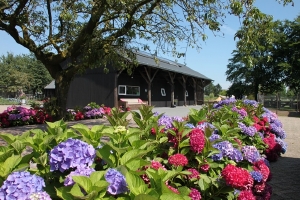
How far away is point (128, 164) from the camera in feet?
4.94

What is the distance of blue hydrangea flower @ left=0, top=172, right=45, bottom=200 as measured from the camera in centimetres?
116

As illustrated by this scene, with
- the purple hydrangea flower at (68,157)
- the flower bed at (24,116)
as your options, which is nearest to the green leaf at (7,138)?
the purple hydrangea flower at (68,157)

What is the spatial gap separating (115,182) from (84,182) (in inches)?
5.9

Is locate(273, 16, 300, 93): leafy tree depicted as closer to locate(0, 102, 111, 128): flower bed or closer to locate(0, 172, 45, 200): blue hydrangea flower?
locate(0, 102, 111, 128): flower bed

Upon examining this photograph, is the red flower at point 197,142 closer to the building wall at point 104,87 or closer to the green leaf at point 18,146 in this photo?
the green leaf at point 18,146

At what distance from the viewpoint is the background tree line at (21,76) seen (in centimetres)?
5247

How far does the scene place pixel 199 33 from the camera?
9.05 meters

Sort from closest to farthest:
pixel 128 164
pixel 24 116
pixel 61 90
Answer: pixel 128 164 → pixel 61 90 → pixel 24 116

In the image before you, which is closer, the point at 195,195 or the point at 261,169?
the point at 195,195

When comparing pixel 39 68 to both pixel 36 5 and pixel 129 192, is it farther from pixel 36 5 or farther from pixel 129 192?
pixel 129 192

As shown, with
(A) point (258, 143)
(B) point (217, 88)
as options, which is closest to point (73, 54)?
(A) point (258, 143)

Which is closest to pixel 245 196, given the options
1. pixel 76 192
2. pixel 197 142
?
pixel 197 142

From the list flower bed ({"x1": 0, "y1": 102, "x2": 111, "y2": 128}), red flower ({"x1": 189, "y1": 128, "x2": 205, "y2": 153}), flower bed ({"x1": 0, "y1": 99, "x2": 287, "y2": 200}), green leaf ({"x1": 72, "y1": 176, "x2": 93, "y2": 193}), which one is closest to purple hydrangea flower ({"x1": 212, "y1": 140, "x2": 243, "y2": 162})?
flower bed ({"x1": 0, "y1": 99, "x2": 287, "y2": 200})

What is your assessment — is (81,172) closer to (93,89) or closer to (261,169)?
(261,169)
